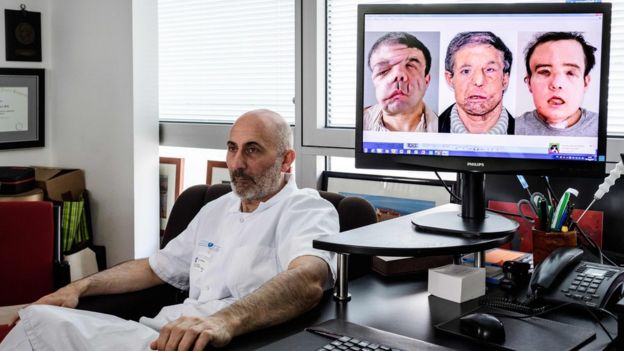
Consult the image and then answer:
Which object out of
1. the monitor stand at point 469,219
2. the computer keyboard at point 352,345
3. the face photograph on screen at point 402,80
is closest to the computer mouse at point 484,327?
the computer keyboard at point 352,345

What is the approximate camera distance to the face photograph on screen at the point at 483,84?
160cm

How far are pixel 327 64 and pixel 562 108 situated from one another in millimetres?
1232

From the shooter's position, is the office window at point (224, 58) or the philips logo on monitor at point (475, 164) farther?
the office window at point (224, 58)

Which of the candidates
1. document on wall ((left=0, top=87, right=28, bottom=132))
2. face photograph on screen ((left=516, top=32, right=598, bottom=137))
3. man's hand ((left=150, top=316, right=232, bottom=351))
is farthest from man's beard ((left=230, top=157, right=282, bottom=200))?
document on wall ((left=0, top=87, right=28, bottom=132))

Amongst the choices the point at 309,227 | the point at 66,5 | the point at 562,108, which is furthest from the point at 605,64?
the point at 66,5

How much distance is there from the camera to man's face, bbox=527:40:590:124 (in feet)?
5.23

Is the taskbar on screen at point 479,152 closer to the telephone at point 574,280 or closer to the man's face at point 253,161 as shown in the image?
the telephone at point 574,280

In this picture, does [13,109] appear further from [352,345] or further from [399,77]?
[352,345]

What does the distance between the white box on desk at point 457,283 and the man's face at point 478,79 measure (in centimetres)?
39

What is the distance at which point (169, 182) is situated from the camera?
10.7 ft

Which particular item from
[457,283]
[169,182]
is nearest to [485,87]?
[457,283]

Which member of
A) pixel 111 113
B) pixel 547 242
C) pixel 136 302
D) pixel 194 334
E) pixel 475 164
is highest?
pixel 111 113

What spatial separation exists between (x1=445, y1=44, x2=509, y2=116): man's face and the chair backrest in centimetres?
171

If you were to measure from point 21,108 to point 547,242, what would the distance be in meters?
2.71
